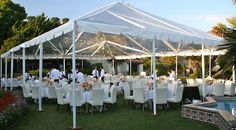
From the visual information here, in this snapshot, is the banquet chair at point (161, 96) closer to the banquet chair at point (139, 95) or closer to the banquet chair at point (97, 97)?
the banquet chair at point (139, 95)

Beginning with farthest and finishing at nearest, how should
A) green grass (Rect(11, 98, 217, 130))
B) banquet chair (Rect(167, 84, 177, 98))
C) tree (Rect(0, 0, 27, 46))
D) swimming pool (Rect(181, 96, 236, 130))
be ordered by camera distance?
tree (Rect(0, 0, 27, 46)), banquet chair (Rect(167, 84, 177, 98)), green grass (Rect(11, 98, 217, 130)), swimming pool (Rect(181, 96, 236, 130))

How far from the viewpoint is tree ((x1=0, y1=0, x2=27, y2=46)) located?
3594cm

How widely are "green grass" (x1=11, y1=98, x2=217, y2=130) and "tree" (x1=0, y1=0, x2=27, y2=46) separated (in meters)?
25.3

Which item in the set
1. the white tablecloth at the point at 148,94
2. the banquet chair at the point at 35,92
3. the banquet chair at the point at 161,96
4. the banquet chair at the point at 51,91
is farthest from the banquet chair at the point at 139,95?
the banquet chair at the point at 35,92

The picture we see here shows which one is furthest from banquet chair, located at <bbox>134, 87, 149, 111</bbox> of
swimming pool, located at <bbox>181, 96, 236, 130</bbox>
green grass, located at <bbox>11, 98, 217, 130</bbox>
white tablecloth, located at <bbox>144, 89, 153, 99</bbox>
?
swimming pool, located at <bbox>181, 96, 236, 130</bbox>

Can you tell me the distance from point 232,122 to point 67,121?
207 inches

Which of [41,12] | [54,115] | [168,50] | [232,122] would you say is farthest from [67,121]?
[41,12]

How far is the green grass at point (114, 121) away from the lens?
367 inches

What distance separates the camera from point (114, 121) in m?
10.3

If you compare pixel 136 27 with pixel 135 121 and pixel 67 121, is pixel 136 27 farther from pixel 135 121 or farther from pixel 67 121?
pixel 67 121

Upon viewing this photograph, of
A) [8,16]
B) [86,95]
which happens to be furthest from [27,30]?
[86,95]

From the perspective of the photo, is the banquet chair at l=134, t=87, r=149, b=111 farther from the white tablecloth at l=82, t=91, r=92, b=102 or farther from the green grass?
the white tablecloth at l=82, t=91, r=92, b=102

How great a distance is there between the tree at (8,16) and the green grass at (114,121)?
2528 centimetres

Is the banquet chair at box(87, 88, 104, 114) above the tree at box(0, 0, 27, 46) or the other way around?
the other way around
